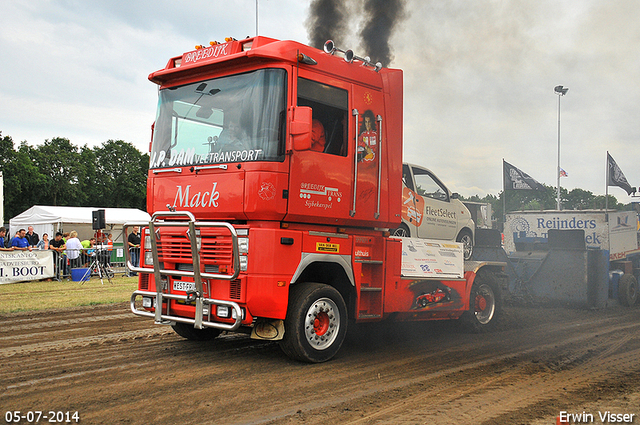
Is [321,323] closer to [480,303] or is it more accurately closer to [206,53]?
[206,53]

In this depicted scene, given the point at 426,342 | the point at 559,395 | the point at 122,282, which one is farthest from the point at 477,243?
the point at 122,282

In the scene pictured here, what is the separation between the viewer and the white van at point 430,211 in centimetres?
1030

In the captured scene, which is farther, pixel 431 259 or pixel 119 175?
pixel 119 175

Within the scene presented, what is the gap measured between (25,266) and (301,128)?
14803mm

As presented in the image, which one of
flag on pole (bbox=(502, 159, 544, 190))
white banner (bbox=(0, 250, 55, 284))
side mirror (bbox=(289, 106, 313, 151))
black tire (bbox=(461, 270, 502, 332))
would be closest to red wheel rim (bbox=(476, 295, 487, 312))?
black tire (bbox=(461, 270, 502, 332))

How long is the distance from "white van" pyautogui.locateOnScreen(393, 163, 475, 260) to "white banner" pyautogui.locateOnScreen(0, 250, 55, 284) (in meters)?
13.0

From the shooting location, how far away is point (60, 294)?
46.5 feet

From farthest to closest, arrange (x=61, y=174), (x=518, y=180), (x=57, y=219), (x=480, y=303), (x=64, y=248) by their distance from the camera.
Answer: (x=61, y=174) → (x=57, y=219) → (x=518, y=180) → (x=64, y=248) → (x=480, y=303)

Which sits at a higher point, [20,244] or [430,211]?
[430,211]

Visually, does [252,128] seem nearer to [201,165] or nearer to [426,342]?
[201,165]

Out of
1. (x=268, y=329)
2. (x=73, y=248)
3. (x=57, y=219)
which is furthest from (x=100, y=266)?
(x=268, y=329)

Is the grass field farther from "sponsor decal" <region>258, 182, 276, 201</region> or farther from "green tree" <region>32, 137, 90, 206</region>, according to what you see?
"green tree" <region>32, 137, 90, 206</region>

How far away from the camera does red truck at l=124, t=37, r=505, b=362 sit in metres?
6.00

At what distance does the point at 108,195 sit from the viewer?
7319 cm
